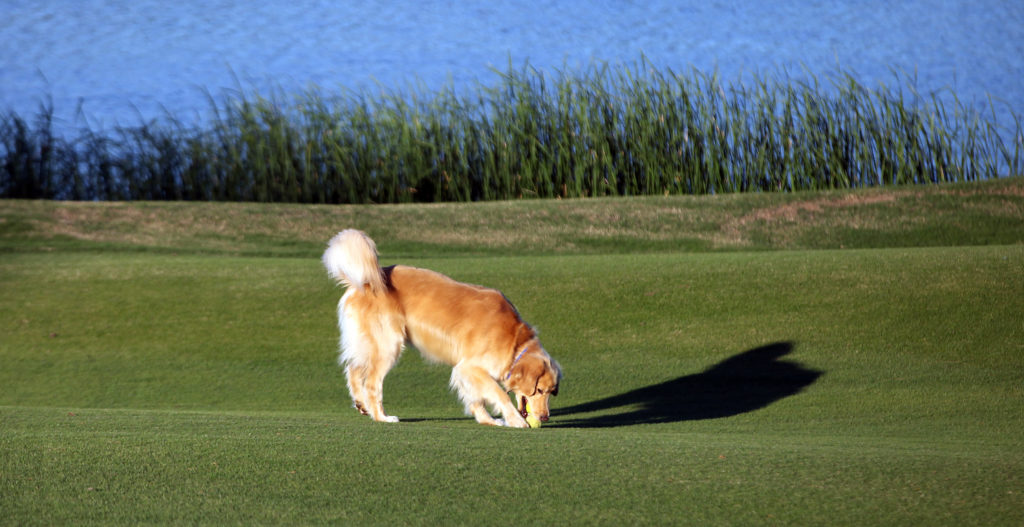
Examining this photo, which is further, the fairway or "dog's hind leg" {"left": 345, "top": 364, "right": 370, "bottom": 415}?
"dog's hind leg" {"left": 345, "top": 364, "right": 370, "bottom": 415}

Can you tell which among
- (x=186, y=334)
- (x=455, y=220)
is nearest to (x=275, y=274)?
(x=186, y=334)

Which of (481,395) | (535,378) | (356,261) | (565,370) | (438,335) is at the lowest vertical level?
(565,370)

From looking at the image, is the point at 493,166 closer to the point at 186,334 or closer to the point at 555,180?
the point at 555,180

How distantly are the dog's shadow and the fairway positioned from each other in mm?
30

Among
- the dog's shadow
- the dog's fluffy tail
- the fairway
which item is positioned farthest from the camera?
the dog's shadow

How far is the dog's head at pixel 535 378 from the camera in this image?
4.95 meters

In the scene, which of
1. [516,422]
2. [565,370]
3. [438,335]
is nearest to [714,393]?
→ [565,370]

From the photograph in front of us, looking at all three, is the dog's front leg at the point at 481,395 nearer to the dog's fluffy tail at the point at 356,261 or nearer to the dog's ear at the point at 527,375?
the dog's ear at the point at 527,375

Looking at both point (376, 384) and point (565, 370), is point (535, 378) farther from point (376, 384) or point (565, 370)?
point (565, 370)

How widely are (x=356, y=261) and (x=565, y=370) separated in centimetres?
244

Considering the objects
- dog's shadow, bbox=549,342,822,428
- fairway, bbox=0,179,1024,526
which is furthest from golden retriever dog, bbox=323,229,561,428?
dog's shadow, bbox=549,342,822,428

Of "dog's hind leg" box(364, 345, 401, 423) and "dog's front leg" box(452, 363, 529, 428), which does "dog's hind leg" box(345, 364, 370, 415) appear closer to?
"dog's hind leg" box(364, 345, 401, 423)

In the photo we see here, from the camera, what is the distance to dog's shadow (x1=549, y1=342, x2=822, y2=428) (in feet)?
19.9

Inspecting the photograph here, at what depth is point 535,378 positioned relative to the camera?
4961mm
